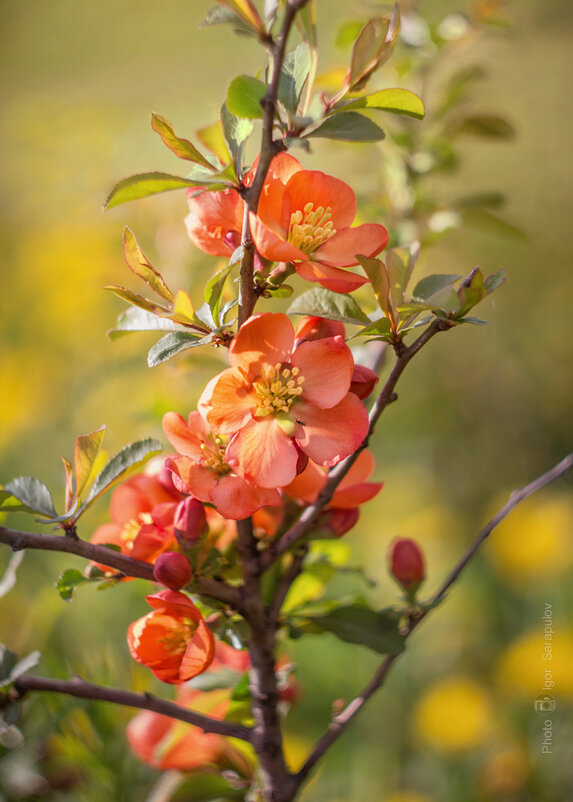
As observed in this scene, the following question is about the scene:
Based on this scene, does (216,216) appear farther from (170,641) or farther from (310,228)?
(170,641)

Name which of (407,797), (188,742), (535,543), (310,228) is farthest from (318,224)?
(535,543)

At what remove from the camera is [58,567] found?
2.71 ft

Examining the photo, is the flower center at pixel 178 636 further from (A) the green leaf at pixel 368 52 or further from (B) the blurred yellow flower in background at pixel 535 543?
(B) the blurred yellow flower in background at pixel 535 543

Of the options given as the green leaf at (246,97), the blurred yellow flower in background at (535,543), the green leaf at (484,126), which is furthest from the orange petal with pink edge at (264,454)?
the blurred yellow flower in background at (535,543)

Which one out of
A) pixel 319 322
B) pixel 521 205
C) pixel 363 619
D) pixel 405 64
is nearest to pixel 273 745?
pixel 363 619

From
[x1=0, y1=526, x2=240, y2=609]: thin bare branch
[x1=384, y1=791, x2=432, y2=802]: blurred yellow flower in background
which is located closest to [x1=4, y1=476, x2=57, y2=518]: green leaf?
[x1=0, y1=526, x2=240, y2=609]: thin bare branch

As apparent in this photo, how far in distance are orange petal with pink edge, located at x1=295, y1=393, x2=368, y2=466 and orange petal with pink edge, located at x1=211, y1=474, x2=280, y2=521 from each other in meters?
0.02

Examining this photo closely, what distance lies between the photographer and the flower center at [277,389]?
258mm

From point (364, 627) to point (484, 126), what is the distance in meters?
0.40

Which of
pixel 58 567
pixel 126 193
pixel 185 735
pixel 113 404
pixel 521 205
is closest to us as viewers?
pixel 126 193

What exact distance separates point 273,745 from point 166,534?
0.36 feet

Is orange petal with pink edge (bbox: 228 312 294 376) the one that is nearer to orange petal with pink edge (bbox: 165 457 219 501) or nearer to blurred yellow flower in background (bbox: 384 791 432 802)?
orange petal with pink edge (bbox: 165 457 219 501)

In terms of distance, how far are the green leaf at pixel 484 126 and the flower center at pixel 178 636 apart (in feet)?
1.42

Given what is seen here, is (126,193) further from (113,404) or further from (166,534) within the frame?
(113,404)
